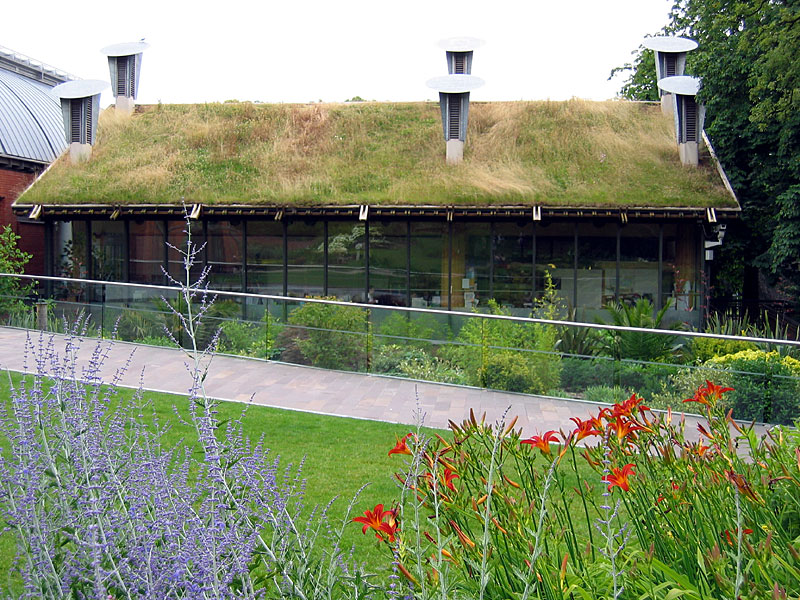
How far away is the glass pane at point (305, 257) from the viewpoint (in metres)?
18.7

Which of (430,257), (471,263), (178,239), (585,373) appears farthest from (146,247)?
(585,373)

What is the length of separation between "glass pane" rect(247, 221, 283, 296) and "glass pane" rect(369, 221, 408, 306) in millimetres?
2408

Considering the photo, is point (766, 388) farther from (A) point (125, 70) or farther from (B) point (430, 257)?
(A) point (125, 70)

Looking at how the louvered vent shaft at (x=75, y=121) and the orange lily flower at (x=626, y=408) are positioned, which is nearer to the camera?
the orange lily flower at (x=626, y=408)

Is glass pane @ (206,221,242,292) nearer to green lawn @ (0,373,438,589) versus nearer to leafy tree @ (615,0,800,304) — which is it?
green lawn @ (0,373,438,589)

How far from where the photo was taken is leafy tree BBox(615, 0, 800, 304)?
17.3 metres

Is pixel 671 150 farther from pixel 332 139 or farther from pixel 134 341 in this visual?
pixel 134 341

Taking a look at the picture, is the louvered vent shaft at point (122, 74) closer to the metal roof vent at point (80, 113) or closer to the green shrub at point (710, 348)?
the metal roof vent at point (80, 113)

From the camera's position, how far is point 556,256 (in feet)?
58.2

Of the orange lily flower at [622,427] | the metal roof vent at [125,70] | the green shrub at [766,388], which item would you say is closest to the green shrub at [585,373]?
the green shrub at [766,388]

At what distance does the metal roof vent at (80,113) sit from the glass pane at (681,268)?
15706 millimetres

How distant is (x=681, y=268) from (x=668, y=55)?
7.25 metres

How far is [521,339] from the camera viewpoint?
429 inches

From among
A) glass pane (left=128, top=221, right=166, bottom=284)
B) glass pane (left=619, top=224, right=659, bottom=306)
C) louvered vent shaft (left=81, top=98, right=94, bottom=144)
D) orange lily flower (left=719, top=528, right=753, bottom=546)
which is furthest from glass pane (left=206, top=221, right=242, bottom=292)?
orange lily flower (left=719, top=528, right=753, bottom=546)
